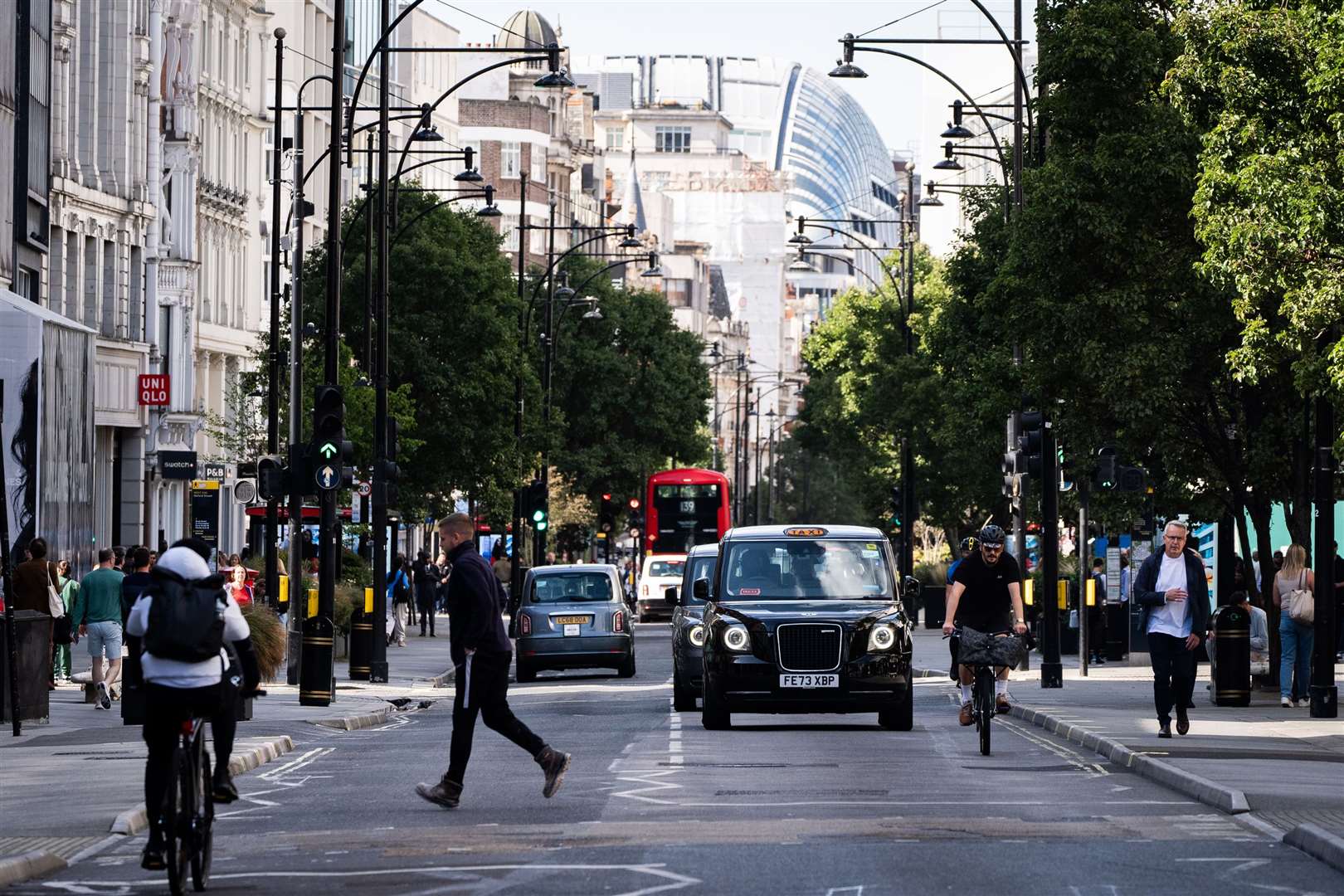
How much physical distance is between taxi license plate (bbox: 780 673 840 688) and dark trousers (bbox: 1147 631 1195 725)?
3.13m

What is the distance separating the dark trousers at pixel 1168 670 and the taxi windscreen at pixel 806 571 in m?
3.76

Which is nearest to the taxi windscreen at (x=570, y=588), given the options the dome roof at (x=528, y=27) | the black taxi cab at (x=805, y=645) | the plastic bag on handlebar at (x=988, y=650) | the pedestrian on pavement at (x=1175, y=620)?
the black taxi cab at (x=805, y=645)

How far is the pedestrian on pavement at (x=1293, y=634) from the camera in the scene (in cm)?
2920

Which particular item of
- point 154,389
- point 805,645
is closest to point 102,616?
point 805,645

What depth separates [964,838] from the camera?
15.2 metres

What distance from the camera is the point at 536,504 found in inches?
2650

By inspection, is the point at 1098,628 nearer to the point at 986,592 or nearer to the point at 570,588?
the point at 570,588

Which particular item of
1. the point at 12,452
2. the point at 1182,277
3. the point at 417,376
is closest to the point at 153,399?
the point at 417,376

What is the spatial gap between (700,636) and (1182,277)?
275 inches

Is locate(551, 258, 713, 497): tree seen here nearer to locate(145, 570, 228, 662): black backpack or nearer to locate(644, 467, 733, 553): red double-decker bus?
locate(644, 467, 733, 553): red double-decker bus

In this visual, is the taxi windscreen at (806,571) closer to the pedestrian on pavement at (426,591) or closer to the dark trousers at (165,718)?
the dark trousers at (165,718)

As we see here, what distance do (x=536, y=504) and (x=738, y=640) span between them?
41734mm

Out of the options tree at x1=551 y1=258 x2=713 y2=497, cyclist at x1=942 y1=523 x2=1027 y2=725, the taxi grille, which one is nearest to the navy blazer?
cyclist at x1=942 y1=523 x2=1027 y2=725

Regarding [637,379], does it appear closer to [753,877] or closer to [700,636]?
[700,636]
